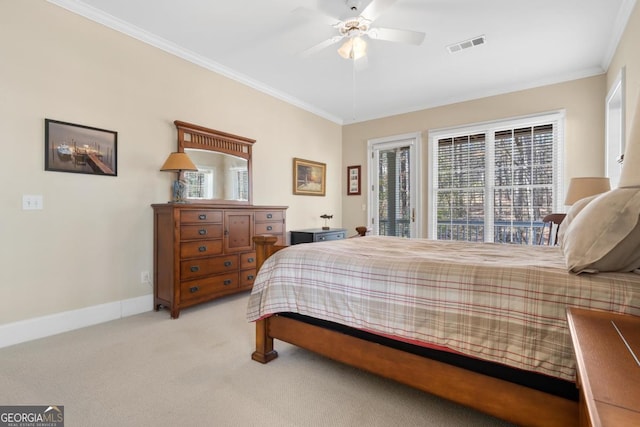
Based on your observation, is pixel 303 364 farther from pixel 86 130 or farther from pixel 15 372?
pixel 86 130

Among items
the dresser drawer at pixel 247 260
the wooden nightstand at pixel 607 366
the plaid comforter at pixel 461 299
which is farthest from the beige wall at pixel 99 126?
the wooden nightstand at pixel 607 366

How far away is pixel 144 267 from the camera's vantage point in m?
3.18

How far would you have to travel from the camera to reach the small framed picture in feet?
19.4

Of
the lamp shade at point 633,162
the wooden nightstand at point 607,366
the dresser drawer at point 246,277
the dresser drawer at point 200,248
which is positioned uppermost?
the lamp shade at point 633,162

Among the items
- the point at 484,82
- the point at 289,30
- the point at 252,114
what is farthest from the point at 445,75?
the point at 252,114

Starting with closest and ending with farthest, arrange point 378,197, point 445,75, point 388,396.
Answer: point 388,396, point 445,75, point 378,197

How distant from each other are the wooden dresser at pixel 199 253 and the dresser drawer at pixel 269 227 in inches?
4.1

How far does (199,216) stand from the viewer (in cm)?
317

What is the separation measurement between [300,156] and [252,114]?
113 centimetres

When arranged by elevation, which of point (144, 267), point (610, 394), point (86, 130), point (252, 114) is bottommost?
point (144, 267)

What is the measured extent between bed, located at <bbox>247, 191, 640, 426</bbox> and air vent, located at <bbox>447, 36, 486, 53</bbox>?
2500 mm

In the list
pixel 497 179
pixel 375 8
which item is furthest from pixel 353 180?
pixel 375 8

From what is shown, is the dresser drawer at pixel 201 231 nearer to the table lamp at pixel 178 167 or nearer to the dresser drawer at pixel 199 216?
the dresser drawer at pixel 199 216

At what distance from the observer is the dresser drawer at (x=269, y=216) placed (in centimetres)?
385
